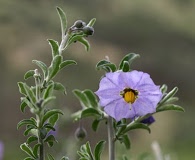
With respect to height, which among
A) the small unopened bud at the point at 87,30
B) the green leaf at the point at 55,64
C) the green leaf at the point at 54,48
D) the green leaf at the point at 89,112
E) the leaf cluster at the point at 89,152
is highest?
the small unopened bud at the point at 87,30

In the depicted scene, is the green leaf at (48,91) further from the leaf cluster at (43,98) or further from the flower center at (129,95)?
the flower center at (129,95)

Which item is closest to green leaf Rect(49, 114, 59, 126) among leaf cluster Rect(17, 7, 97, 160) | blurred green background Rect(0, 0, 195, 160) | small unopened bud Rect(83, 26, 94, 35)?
leaf cluster Rect(17, 7, 97, 160)

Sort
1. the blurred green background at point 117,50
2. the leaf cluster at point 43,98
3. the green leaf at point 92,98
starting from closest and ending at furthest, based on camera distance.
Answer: the leaf cluster at point 43,98 → the green leaf at point 92,98 → the blurred green background at point 117,50

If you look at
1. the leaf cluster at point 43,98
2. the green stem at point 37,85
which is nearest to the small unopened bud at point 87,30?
the leaf cluster at point 43,98

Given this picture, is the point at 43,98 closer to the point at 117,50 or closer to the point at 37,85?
the point at 37,85

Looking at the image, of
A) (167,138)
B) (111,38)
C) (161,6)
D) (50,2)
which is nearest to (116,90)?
(167,138)

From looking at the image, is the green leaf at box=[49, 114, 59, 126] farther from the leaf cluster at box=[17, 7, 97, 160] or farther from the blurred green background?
the blurred green background

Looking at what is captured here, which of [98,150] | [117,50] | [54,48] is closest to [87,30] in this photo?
[54,48]
